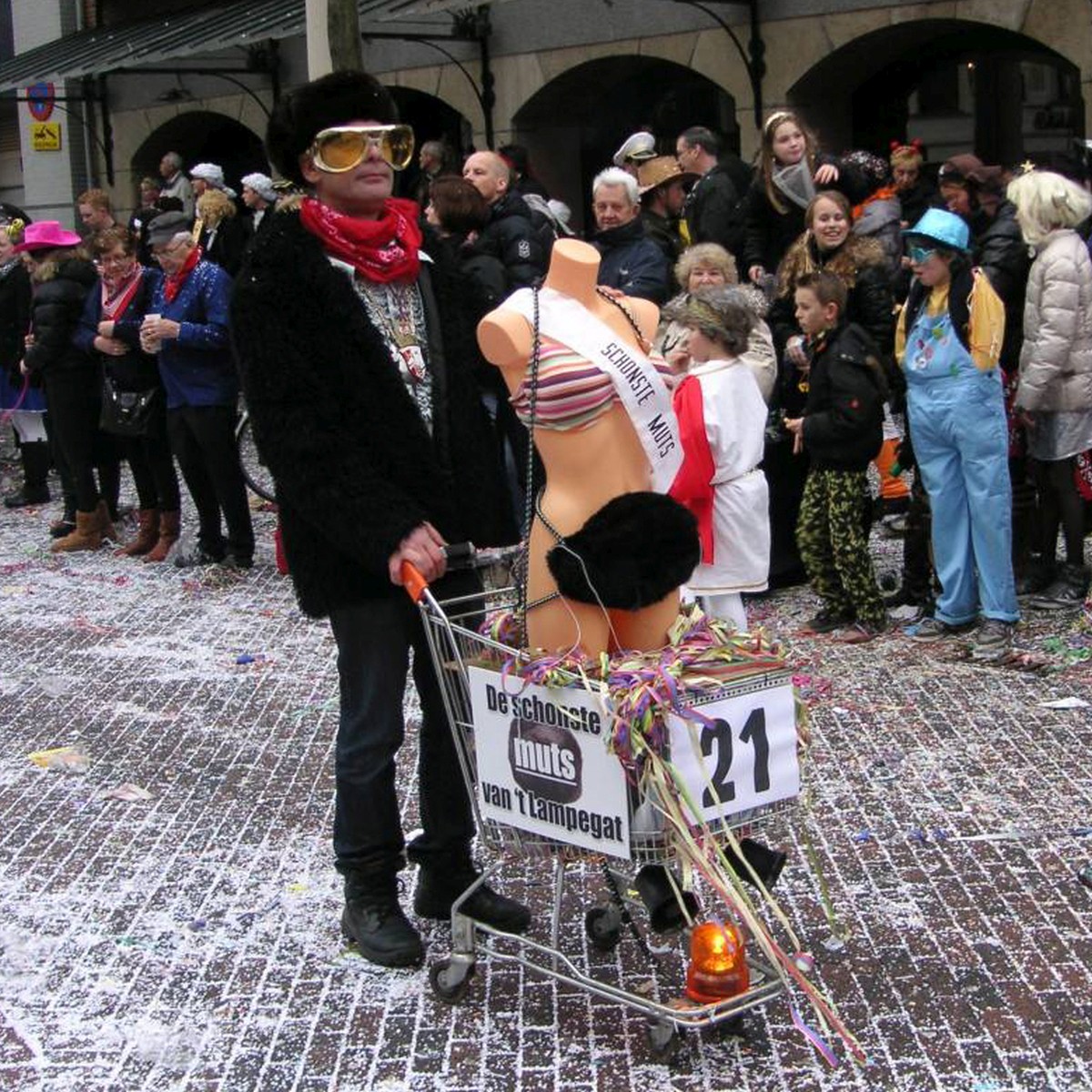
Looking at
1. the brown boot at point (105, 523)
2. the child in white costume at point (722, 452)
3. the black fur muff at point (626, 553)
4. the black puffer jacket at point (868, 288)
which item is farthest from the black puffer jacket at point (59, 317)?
the black fur muff at point (626, 553)

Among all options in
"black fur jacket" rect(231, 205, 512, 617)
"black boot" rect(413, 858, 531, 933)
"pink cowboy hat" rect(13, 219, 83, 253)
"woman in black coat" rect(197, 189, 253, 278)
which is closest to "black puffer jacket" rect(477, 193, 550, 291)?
"pink cowboy hat" rect(13, 219, 83, 253)

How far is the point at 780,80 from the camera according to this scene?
15.0m

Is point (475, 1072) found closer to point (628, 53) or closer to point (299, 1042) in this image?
point (299, 1042)

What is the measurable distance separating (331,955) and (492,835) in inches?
33.1

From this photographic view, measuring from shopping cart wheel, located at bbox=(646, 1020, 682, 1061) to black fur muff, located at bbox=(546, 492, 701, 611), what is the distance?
1011 mm

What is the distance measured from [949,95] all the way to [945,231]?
8914 mm

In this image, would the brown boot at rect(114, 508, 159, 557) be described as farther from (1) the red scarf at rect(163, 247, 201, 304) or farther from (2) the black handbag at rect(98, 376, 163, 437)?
(1) the red scarf at rect(163, 247, 201, 304)

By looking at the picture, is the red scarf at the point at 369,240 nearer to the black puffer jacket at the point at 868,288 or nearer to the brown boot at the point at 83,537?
the black puffer jacket at the point at 868,288

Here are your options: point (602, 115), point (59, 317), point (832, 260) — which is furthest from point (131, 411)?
point (602, 115)

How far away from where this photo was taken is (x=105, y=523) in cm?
1160

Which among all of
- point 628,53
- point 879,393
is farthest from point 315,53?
point 628,53

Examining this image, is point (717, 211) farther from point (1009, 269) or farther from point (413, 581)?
point (413, 581)

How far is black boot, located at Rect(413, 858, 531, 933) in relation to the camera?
4.76 meters

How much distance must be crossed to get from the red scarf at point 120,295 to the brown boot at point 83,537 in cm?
144
